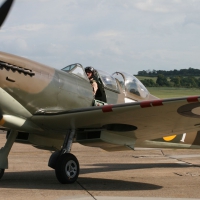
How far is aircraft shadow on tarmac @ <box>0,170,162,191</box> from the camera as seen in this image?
26.6 feet

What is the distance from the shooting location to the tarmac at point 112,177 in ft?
24.4

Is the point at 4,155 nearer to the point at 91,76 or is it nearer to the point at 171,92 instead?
the point at 91,76

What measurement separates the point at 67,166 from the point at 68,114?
908 mm

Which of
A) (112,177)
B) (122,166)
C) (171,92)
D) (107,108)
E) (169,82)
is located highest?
(107,108)

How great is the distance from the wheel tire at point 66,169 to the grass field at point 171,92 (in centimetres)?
3189

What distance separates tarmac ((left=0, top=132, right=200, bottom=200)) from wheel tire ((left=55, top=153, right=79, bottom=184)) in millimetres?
134

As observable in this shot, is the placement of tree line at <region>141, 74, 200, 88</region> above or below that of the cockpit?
below

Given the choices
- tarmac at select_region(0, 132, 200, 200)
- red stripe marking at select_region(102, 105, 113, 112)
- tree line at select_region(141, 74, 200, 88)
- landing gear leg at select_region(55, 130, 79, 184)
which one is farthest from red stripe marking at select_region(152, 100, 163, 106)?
tree line at select_region(141, 74, 200, 88)

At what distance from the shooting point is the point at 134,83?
1037 centimetres

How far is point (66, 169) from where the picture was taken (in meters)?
8.45

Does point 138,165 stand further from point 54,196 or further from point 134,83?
point 54,196

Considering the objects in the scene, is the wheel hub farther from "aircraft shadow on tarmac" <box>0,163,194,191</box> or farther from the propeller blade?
the propeller blade

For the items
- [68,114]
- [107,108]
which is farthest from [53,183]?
[107,108]

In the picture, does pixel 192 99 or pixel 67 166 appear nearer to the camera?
pixel 192 99
